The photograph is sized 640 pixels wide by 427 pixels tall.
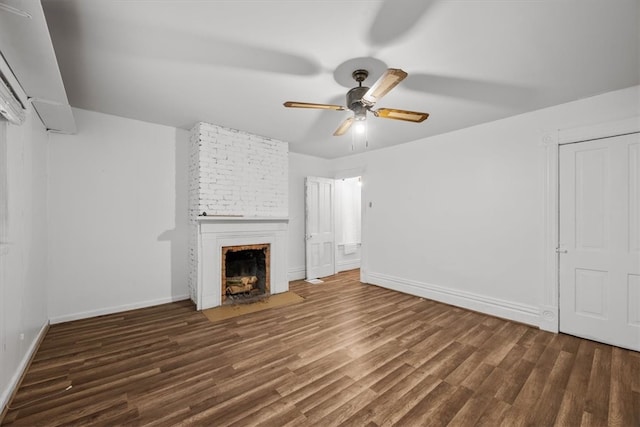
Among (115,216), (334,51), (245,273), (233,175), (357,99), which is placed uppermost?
(334,51)

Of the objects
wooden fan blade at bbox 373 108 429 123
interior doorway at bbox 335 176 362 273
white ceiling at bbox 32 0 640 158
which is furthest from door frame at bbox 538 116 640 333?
interior doorway at bbox 335 176 362 273

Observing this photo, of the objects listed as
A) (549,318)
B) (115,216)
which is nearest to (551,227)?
(549,318)

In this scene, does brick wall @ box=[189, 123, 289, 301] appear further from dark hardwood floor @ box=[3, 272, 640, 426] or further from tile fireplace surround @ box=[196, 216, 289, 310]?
dark hardwood floor @ box=[3, 272, 640, 426]

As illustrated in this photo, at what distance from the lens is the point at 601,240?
9.43 ft

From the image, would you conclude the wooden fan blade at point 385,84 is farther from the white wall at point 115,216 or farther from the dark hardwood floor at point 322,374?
the white wall at point 115,216

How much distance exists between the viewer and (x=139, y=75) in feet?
8.27

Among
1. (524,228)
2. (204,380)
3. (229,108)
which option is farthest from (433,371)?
(229,108)

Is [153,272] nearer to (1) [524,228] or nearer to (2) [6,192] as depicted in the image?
(2) [6,192]

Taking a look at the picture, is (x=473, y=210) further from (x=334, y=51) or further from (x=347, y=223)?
(x=347, y=223)

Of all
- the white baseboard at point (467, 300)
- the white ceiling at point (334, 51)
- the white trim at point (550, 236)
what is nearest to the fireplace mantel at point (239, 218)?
the white ceiling at point (334, 51)

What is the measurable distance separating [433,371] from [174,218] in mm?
3936

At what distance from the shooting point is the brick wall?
3.88 meters

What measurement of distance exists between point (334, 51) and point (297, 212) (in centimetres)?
377

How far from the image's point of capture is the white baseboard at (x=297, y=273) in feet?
17.9
